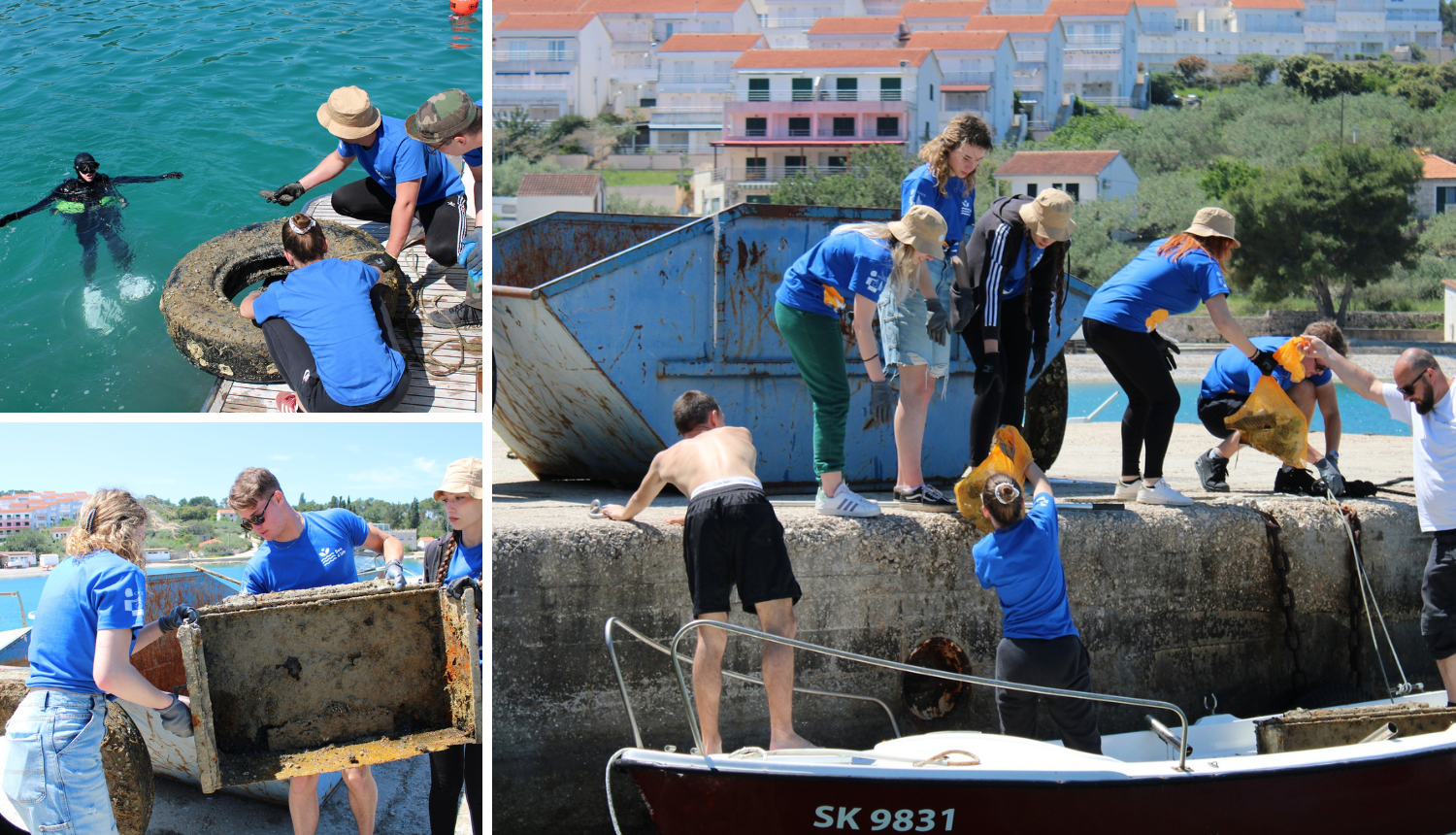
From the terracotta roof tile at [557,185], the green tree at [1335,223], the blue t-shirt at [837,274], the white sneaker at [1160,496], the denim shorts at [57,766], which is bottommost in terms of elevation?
the denim shorts at [57,766]

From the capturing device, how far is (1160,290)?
19.5 feet

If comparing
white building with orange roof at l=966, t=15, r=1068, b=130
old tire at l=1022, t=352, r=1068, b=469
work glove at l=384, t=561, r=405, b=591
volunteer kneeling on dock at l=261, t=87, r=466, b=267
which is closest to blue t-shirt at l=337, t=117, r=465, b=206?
volunteer kneeling on dock at l=261, t=87, r=466, b=267

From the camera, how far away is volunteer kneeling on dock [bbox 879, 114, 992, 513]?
531 centimetres

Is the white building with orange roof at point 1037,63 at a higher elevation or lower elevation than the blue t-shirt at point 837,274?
higher

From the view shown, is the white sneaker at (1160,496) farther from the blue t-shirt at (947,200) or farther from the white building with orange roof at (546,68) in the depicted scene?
the white building with orange roof at (546,68)

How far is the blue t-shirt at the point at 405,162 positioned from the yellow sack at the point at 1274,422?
5.05 m

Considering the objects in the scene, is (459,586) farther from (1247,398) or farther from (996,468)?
(1247,398)

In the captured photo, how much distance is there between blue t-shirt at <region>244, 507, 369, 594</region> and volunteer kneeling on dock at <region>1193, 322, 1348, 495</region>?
5299mm

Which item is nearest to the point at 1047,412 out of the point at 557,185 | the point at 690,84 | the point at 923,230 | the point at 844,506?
the point at 844,506

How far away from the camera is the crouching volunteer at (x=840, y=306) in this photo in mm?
5074

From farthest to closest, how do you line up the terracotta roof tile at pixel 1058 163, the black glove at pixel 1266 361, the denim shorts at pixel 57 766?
the terracotta roof tile at pixel 1058 163
the black glove at pixel 1266 361
the denim shorts at pixel 57 766

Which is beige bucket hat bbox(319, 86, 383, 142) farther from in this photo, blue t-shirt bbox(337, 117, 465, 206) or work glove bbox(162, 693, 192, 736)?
work glove bbox(162, 693, 192, 736)

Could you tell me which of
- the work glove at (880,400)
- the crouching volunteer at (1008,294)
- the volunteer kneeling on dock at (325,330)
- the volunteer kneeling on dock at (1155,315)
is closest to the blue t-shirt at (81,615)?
the volunteer kneeling on dock at (325,330)

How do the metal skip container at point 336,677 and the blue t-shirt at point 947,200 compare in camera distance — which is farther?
the blue t-shirt at point 947,200
